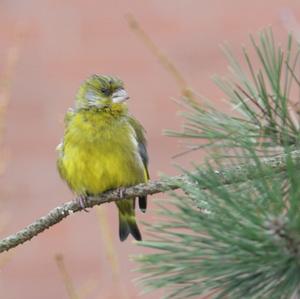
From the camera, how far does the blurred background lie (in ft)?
14.1

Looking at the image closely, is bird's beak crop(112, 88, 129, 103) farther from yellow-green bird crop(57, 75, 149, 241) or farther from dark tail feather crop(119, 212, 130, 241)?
dark tail feather crop(119, 212, 130, 241)

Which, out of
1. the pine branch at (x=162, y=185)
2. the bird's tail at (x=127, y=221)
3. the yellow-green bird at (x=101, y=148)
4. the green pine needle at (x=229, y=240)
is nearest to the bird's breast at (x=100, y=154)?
the yellow-green bird at (x=101, y=148)

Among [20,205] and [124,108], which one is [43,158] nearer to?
[20,205]

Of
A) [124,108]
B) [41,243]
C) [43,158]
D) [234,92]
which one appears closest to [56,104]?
[43,158]

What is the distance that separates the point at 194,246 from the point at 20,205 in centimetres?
316

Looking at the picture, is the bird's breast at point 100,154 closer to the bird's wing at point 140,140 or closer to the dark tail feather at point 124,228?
the bird's wing at point 140,140

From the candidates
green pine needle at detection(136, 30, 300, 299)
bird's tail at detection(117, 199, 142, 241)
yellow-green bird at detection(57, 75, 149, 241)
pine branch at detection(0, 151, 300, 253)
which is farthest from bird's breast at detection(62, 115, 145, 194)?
green pine needle at detection(136, 30, 300, 299)

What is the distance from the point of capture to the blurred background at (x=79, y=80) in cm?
431

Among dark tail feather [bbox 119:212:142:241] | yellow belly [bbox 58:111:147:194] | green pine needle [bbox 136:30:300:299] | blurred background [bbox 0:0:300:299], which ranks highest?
blurred background [bbox 0:0:300:299]

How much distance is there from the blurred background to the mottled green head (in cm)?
124

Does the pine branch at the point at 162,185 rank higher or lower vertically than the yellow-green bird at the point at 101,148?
lower

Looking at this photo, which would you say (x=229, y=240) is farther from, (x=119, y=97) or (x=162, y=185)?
(x=119, y=97)

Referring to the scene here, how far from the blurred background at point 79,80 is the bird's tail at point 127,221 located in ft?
3.54

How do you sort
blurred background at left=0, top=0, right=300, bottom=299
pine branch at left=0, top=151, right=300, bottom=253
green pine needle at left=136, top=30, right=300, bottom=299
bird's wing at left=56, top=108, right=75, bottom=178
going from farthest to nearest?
blurred background at left=0, top=0, right=300, bottom=299, bird's wing at left=56, top=108, right=75, bottom=178, pine branch at left=0, top=151, right=300, bottom=253, green pine needle at left=136, top=30, right=300, bottom=299
